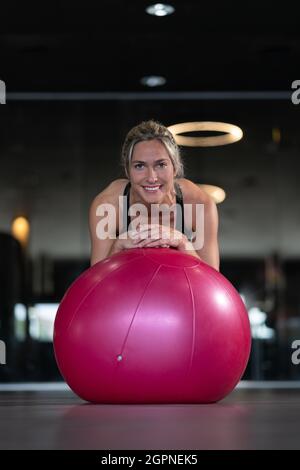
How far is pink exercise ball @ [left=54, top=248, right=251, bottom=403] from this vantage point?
6.85 feet

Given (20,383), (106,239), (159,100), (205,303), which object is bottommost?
(20,383)

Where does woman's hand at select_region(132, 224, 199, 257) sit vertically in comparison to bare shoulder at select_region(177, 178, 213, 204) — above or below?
below

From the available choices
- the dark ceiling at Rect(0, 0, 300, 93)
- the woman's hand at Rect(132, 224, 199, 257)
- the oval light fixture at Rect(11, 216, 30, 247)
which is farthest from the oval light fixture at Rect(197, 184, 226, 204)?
the woman's hand at Rect(132, 224, 199, 257)

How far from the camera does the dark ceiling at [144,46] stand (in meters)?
5.02

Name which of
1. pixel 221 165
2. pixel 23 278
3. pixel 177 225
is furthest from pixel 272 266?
pixel 177 225

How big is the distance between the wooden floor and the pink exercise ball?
0.06 meters

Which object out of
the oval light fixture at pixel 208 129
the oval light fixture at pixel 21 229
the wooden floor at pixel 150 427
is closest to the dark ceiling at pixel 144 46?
the oval light fixture at pixel 208 129

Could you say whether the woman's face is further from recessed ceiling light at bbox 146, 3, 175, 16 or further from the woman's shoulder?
recessed ceiling light at bbox 146, 3, 175, 16

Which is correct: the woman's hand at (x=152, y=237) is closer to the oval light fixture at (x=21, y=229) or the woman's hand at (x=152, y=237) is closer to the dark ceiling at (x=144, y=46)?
the dark ceiling at (x=144, y=46)

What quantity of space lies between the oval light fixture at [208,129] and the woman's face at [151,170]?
12.3 feet
